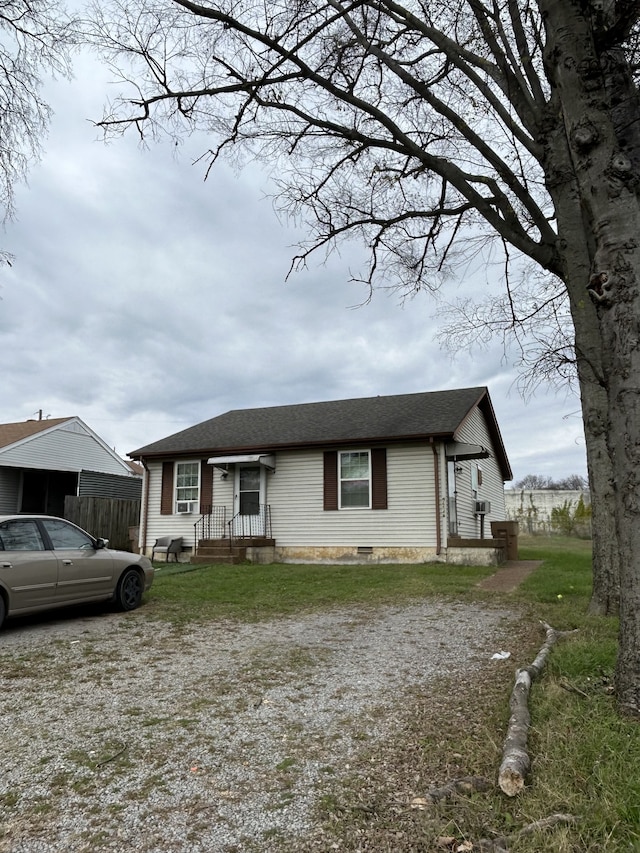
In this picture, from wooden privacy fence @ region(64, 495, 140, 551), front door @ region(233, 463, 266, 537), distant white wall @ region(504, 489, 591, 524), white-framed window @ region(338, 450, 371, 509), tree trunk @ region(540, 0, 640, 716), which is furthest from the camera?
distant white wall @ region(504, 489, 591, 524)

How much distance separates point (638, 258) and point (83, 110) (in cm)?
789

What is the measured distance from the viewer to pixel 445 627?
7.12 meters

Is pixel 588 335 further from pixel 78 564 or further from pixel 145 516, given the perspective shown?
pixel 145 516

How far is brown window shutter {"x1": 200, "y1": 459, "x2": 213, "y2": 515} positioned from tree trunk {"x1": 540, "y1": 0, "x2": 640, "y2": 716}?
47.2ft

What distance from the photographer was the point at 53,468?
2627 centimetres

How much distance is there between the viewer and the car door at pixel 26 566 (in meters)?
6.79

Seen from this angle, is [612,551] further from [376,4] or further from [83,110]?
[83,110]

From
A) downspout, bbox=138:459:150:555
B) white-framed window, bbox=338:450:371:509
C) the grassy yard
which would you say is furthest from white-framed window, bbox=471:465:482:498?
the grassy yard

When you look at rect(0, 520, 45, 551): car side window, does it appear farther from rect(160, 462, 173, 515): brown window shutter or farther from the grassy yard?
rect(160, 462, 173, 515): brown window shutter

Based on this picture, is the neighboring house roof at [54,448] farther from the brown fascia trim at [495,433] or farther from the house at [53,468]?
the brown fascia trim at [495,433]

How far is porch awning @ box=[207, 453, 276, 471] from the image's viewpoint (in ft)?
52.7

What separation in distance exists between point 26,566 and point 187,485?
1082cm

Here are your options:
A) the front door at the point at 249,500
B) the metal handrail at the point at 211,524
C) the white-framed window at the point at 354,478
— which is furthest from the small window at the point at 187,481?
the white-framed window at the point at 354,478

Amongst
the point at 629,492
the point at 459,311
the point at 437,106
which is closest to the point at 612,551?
the point at 629,492
